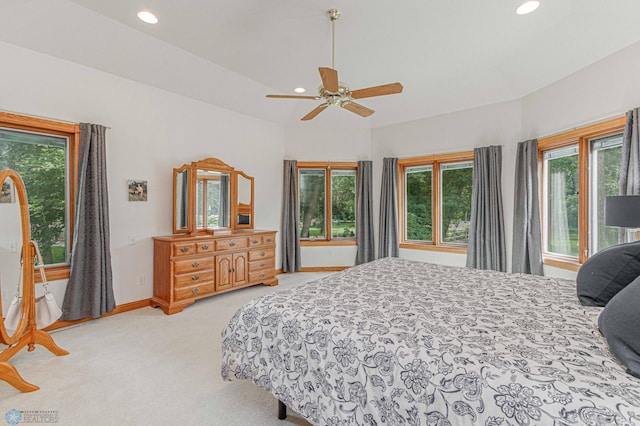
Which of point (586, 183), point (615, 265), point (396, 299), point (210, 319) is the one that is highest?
point (586, 183)

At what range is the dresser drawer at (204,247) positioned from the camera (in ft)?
12.5

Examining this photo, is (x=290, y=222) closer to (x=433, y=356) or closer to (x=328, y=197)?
(x=328, y=197)

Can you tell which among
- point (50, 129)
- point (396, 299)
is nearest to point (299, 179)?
point (50, 129)

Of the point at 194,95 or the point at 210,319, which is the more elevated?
the point at 194,95

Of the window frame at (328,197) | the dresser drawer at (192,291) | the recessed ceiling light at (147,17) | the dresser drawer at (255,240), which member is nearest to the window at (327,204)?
the window frame at (328,197)

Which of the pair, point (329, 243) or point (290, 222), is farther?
point (329, 243)

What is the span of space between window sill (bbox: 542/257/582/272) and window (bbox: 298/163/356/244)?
3.02 meters

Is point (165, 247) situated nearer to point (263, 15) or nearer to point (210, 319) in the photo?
point (210, 319)

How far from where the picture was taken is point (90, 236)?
3211 mm

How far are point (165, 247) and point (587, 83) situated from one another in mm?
5246

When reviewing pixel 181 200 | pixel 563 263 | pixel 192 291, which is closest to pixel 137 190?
pixel 181 200

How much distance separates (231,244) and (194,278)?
687 millimetres

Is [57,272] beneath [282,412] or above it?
above

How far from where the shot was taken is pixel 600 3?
265 cm
